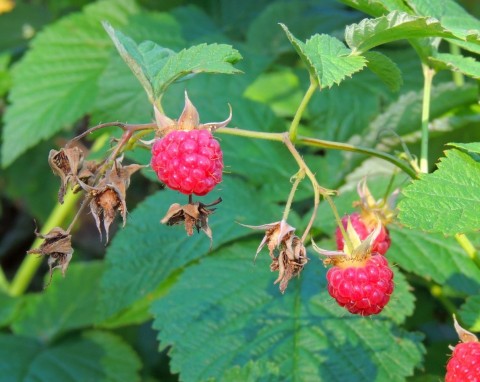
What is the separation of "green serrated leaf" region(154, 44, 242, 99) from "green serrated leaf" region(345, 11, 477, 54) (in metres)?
0.18

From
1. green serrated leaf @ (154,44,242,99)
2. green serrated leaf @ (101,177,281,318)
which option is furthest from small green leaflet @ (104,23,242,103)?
green serrated leaf @ (101,177,281,318)

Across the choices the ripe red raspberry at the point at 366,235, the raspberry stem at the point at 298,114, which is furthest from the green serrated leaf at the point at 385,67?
the ripe red raspberry at the point at 366,235

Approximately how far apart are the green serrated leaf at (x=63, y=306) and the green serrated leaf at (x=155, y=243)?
44cm

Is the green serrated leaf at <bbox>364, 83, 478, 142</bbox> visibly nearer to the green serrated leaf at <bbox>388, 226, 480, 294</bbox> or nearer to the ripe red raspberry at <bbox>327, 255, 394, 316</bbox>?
the green serrated leaf at <bbox>388, 226, 480, 294</bbox>

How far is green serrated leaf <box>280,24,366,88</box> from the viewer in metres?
1.09

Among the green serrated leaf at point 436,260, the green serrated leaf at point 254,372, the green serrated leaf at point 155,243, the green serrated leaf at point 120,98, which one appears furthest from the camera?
the green serrated leaf at point 120,98

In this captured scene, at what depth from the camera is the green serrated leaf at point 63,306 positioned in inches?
93.4

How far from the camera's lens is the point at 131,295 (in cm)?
186

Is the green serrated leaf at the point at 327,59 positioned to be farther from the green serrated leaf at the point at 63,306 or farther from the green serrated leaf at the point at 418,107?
the green serrated leaf at the point at 63,306

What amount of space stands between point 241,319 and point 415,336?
34cm

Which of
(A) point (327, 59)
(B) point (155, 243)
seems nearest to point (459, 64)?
(A) point (327, 59)

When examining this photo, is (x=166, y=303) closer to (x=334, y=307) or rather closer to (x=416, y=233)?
(x=334, y=307)

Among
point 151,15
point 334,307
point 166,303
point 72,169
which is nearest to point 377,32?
point 72,169

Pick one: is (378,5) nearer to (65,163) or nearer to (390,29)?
(390,29)
